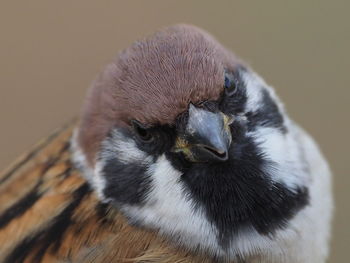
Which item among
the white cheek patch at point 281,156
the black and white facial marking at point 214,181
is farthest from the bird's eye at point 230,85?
the white cheek patch at point 281,156

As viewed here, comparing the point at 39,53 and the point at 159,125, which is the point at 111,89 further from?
the point at 39,53

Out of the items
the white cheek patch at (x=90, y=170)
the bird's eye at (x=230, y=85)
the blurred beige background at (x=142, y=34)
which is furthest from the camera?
the blurred beige background at (x=142, y=34)

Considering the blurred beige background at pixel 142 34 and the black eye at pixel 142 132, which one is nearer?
the black eye at pixel 142 132

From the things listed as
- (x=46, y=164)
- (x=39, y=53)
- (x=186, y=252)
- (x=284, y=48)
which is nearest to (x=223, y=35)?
(x=284, y=48)

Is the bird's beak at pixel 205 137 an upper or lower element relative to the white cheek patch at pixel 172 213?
upper

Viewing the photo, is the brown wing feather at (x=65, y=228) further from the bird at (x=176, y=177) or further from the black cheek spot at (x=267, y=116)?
the black cheek spot at (x=267, y=116)

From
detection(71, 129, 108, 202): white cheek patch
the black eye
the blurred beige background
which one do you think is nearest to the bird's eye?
the black eye
